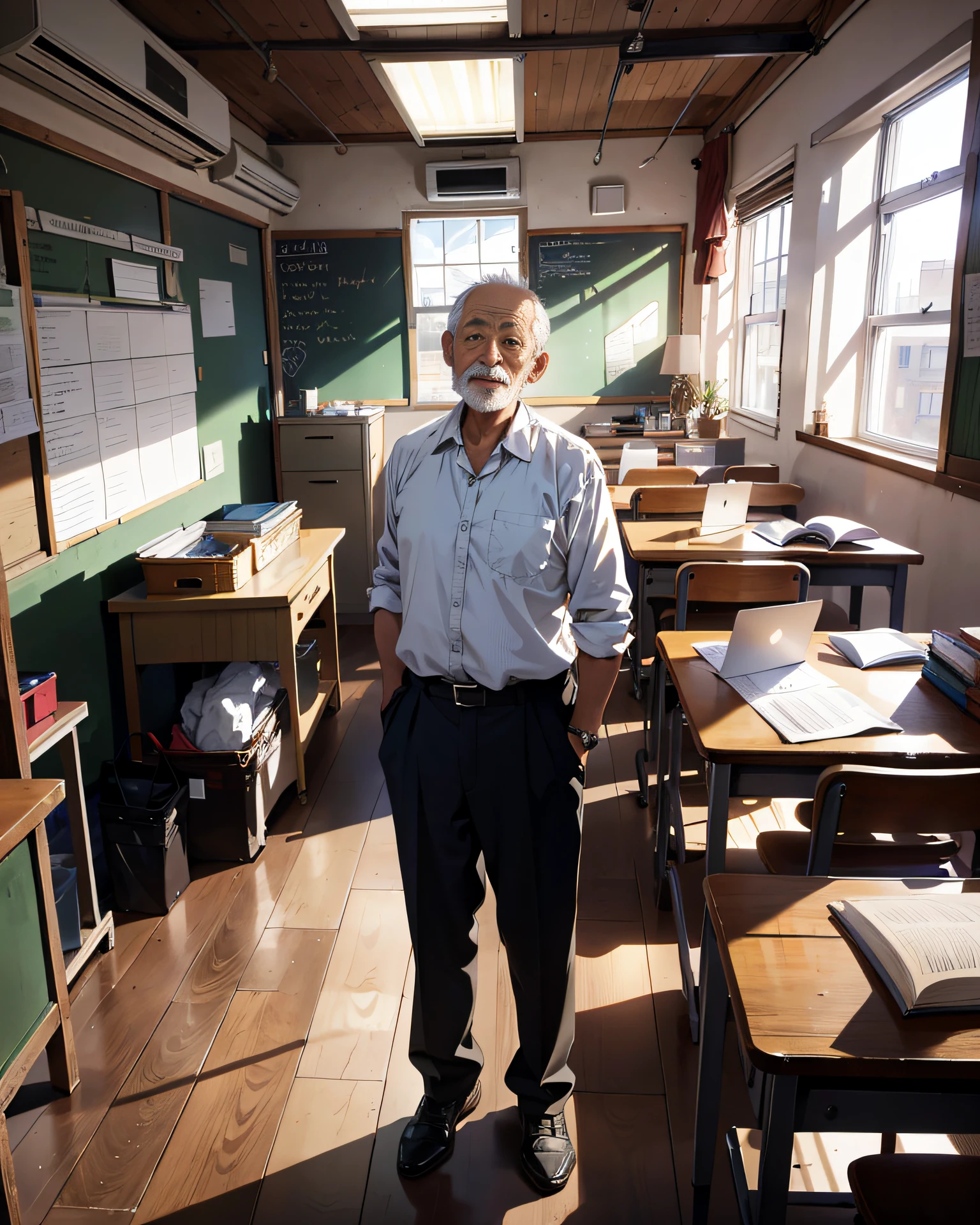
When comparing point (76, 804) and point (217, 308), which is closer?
point (76, 804)

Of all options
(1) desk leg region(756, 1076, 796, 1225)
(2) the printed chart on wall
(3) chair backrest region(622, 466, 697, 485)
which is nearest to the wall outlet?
(2) the printed chart on wall

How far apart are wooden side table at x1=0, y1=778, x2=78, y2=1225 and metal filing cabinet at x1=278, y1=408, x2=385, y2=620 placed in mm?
3776

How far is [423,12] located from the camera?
10.4ft

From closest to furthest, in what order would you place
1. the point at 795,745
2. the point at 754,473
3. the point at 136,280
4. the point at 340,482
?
the point at 795,745 < the point at 136,280 < the point at 754,473 < the point at 340,482

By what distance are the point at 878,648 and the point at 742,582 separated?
0.62 meters

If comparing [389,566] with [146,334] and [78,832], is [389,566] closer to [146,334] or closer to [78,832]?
[78,832]

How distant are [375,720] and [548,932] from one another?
2448mm

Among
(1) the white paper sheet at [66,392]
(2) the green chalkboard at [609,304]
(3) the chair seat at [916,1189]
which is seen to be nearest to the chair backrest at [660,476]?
(2) the green chalkboard at [609,304]

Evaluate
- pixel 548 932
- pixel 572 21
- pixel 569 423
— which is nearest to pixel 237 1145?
pixel 548 932

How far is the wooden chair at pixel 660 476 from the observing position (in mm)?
4562

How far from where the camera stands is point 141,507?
361 centimetres

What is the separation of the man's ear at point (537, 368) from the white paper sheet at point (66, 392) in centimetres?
183

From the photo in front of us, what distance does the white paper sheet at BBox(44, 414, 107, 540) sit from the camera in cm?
291

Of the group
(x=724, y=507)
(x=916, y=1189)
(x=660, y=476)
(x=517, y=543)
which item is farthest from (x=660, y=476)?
(x=916, y=1189)
